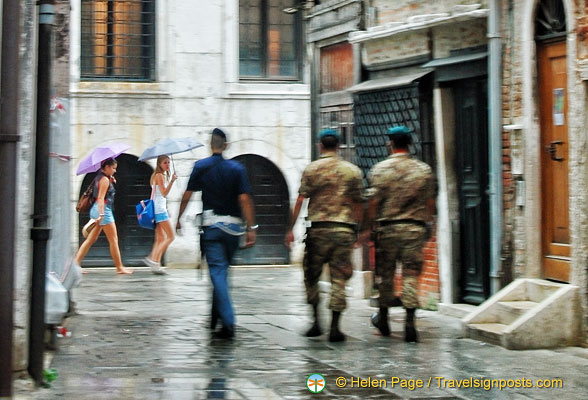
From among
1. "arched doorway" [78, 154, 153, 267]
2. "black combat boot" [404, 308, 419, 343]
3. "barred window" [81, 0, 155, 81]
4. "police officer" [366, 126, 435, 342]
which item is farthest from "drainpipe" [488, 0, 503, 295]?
"barred window" [81, 0, 155, 81]

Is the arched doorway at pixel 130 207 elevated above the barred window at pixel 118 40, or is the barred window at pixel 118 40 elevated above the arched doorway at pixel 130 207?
the barred window at pixel 118 40

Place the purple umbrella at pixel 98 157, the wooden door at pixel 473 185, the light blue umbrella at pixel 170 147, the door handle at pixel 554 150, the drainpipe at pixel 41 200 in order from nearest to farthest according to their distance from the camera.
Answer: the drainpipe at pixel 41 200, the door handle at pixel 554 150, the wooden door at pixel 473 185, the purple umbrella at pixel 98 157, the light blue umbrella at pixel 170 147

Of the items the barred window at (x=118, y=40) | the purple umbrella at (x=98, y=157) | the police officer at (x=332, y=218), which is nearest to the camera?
the police officer at (x=332, y=218)

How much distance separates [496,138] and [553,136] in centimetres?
91

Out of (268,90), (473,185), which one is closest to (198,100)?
(268,90)

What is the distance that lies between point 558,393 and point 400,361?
162cm

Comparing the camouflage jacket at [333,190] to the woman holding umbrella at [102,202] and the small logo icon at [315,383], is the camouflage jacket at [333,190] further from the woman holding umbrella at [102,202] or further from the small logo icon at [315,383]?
the woman holding umbrella at [102,202]

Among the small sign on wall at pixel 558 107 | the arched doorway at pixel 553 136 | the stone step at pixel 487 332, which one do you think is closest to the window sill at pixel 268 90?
the arched doorway at pixel 553 136

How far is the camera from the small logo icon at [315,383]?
785 cm

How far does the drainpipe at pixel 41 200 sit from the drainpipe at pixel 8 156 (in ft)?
1.61

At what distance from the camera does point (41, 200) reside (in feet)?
25.2

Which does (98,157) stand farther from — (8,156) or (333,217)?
(8,156)

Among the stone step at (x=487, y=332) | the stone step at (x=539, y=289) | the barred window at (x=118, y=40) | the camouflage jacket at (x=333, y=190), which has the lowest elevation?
the stone step at (x=487, y=332)

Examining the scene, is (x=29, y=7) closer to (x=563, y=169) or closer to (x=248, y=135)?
(x=563, y=169)
